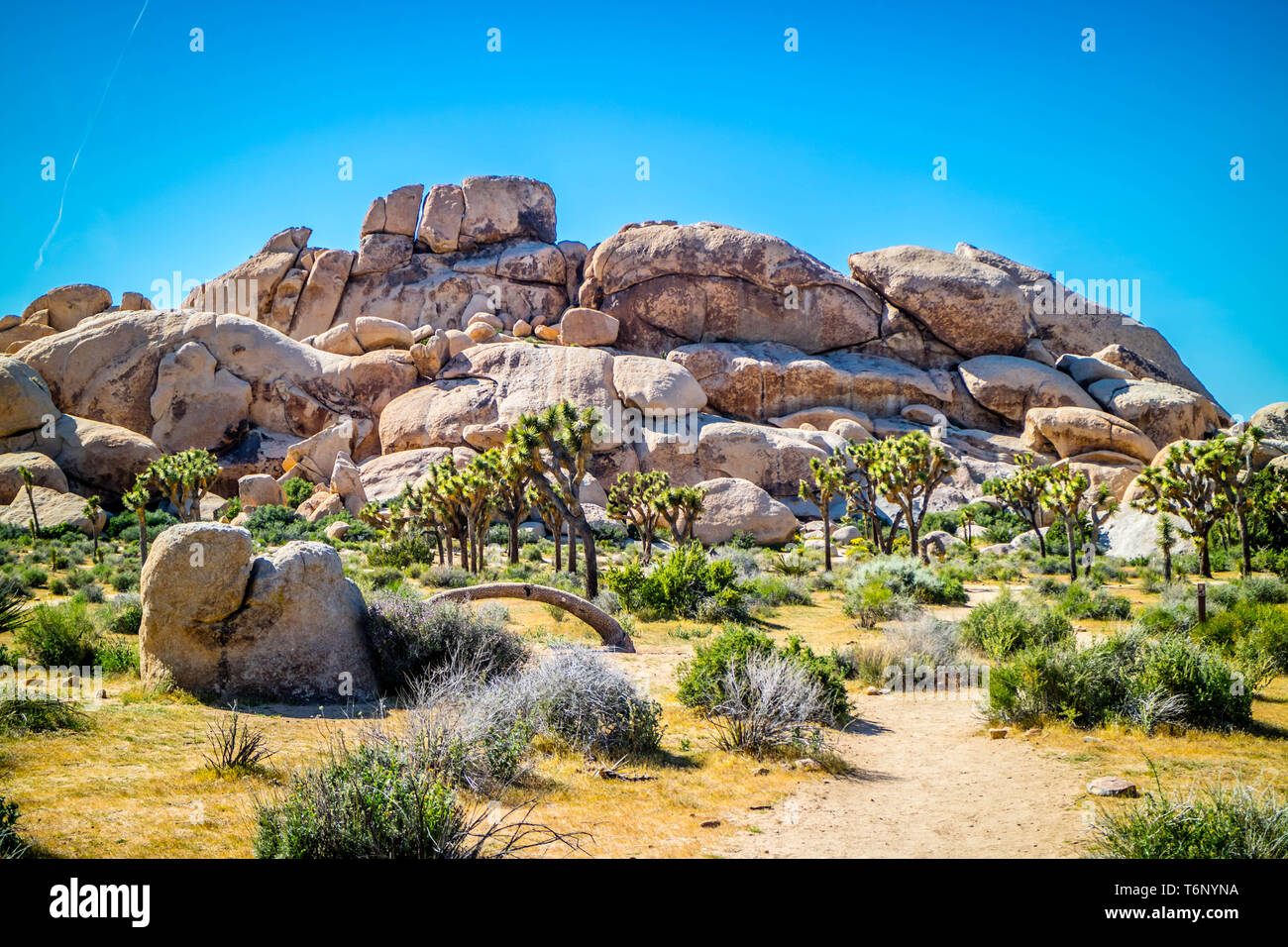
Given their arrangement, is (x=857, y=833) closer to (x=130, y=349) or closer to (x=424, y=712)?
(x=424, y=712)

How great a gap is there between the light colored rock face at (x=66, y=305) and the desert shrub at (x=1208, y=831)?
272ft

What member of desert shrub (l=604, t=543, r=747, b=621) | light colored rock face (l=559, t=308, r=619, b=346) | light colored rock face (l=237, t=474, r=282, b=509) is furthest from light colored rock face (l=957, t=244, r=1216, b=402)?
light colored rock face (l=237, t=474, r=282, b=509)

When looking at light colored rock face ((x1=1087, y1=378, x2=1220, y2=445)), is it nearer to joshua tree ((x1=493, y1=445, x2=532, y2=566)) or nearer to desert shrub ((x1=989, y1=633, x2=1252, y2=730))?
joshua tree ((x1=493, y1=445, x2=532, y2=566))

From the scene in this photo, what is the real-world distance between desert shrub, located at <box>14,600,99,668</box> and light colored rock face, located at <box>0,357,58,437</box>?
135 feet

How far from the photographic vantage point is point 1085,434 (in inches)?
2098

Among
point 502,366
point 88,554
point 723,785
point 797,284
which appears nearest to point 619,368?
point 502,366

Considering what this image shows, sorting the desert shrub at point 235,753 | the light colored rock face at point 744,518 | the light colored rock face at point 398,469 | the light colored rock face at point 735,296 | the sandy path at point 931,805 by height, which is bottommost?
the sandy path at point 931,805

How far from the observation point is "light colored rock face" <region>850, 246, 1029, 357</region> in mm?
61344

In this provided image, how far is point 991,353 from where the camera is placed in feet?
204

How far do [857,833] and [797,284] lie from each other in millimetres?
59339

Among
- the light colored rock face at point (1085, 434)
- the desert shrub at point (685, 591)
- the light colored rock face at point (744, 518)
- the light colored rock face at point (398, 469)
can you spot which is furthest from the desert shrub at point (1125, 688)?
the light colored rock face at point (1085, 434)

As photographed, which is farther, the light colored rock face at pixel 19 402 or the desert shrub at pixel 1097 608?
the light colored rock face at pixel 19 402

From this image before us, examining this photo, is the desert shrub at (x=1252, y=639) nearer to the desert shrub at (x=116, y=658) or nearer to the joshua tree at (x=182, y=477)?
the desert shrub at (x=116, y=658)

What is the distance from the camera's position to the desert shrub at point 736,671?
10.9 metres
